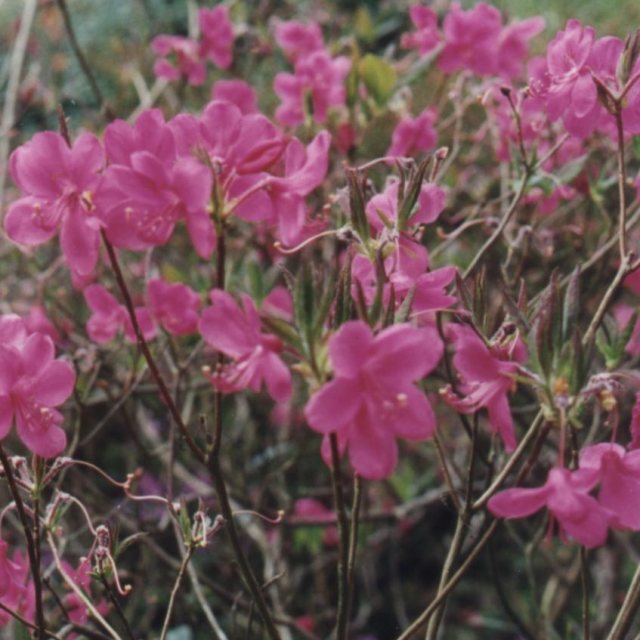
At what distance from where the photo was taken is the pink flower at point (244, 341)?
0.86 m

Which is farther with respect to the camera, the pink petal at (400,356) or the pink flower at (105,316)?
the pink flower at (105,316)

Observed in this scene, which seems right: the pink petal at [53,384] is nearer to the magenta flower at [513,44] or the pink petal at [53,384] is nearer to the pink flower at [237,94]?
the pink flower at [237,94]

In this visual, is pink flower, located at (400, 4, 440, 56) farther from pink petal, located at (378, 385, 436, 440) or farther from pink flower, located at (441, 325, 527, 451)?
pink petal, located at (378, 385, 436, 440)

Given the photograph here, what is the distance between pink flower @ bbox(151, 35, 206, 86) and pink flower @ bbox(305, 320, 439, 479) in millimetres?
1775

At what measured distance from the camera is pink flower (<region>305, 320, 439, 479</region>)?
79 cm

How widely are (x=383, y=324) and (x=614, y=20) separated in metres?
3.60

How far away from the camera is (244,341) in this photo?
2.87 ft

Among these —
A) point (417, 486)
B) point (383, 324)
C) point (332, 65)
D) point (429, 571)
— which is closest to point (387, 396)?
point (383, 324)

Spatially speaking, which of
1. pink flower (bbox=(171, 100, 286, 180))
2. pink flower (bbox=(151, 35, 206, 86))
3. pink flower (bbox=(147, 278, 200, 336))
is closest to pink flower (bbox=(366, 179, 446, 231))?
pink flower (bbox=(171, 100, 286, 180))

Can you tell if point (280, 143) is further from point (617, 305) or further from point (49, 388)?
point (617, 305)

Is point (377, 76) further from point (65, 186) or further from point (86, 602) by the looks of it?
point (86, 602)

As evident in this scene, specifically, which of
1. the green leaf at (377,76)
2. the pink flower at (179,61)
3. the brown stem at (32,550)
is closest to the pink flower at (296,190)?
the brown stem at (32,550)

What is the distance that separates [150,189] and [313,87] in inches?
43.3

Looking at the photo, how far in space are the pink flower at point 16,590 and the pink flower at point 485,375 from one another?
532 mm
